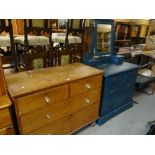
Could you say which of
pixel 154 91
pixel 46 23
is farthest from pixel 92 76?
pixel 154 91

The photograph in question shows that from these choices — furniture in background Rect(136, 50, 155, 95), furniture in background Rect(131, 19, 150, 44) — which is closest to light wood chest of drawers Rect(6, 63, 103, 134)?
furniture in background Rect(136, 50, 155, 95)

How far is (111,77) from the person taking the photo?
1.85m

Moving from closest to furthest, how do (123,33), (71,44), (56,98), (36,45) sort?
(56,98), (36,45), (71,44), (123,33)

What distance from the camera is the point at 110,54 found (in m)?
2.39

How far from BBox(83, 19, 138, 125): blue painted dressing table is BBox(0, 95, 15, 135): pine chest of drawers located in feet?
3.69

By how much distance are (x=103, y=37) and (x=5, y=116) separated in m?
1.73

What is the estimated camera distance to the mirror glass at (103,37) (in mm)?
2145

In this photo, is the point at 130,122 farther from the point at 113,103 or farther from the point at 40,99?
the point at 40,99

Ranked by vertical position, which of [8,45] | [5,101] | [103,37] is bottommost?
[5,101]

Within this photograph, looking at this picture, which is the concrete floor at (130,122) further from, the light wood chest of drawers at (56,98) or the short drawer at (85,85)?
the short drawer at (85,85)

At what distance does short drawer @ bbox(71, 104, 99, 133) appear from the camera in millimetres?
1675

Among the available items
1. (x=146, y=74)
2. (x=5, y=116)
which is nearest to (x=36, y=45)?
(x=5, y=116)

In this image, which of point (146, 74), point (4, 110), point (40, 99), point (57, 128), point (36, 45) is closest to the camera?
point (4, 110)
